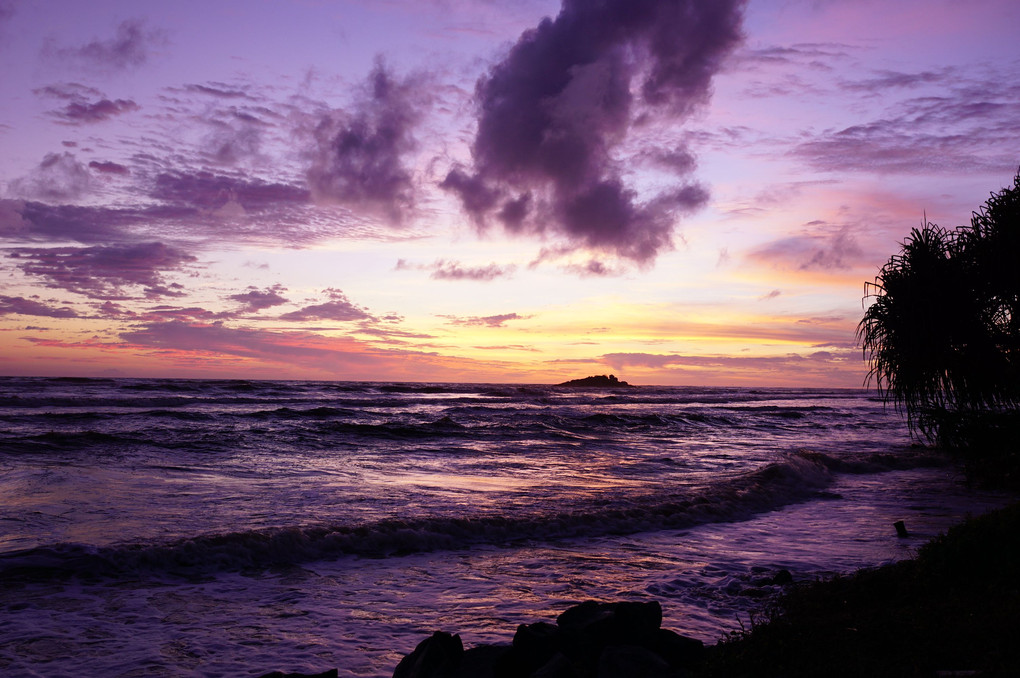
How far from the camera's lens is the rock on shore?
4.74m

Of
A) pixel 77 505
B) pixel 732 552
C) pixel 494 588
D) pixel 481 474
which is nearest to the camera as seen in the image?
pixel 494 588

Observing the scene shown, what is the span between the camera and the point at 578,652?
5195 mm

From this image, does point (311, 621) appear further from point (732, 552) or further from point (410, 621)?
point (732, 552)

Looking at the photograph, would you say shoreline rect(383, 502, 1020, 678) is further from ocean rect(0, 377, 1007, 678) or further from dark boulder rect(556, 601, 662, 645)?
ocean rect(0, 377, 1007, 678)

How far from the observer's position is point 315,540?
31.6ft

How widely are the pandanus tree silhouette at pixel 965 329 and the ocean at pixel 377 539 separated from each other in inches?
67.9

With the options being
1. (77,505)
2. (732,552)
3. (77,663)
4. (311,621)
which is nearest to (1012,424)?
(732,552)

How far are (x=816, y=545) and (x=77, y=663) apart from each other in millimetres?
9871

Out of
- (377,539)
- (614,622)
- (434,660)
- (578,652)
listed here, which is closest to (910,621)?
(614,622)

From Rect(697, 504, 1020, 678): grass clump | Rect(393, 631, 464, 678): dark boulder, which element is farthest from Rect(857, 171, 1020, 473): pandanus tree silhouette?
Rect(393, 631, 464, 678): dark boulder

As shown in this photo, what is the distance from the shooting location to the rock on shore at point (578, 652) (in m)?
4.74

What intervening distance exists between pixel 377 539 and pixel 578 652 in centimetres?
550

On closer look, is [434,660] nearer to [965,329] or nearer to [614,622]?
[614,622]

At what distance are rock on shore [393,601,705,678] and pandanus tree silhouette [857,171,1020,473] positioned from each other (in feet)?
40.0
